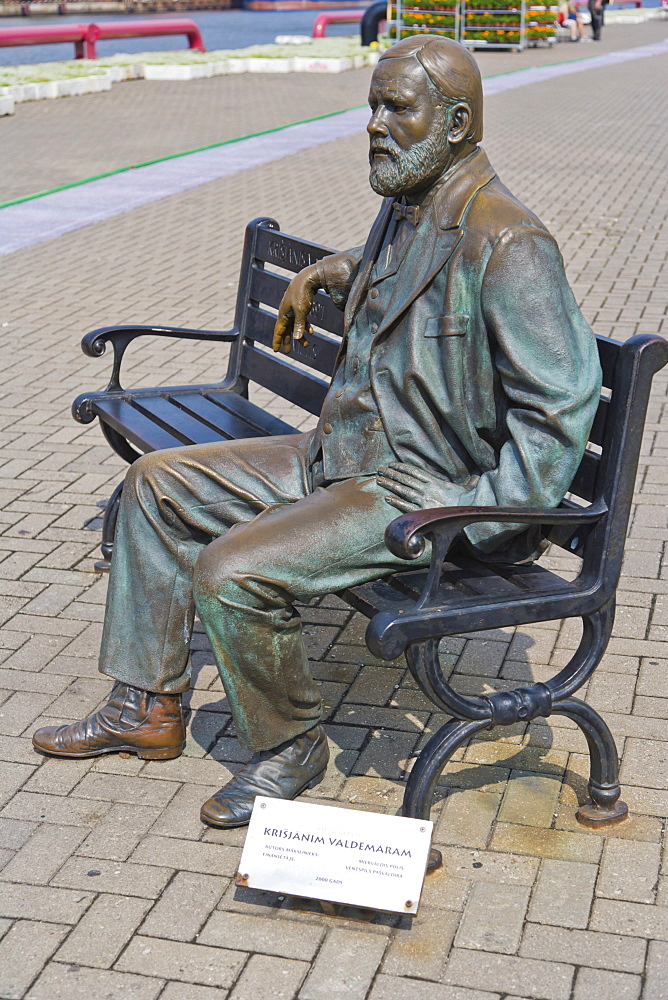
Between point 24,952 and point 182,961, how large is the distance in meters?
0.33

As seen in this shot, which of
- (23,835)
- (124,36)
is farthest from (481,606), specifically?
(124,36)

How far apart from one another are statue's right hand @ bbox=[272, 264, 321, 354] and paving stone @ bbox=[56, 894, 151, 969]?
1.53 m

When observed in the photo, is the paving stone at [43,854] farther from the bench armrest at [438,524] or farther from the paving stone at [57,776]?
the bench armrest at [438,524]

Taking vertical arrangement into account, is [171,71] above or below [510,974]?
above

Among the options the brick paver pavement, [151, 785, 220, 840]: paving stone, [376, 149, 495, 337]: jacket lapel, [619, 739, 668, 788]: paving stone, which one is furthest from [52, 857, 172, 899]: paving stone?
[376, 149, 495, 337]: jacket lapel

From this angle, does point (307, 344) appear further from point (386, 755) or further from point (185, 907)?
point (185, 907)

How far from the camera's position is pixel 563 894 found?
2.73 meters

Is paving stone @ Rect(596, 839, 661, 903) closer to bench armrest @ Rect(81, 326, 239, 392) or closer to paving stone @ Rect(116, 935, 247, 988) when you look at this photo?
paving stone @ Rect(116, 935, 247, 988)

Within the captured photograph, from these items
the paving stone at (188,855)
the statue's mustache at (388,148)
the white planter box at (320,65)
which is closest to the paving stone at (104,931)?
the paving stone at (188,855)

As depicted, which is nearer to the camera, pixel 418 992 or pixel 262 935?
pixel 418 992

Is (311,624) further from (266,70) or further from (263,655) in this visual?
(266,70)

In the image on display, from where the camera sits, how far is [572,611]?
9.33ft

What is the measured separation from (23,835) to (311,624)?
1.28 meters

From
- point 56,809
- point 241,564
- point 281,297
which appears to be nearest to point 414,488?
point 241,564
